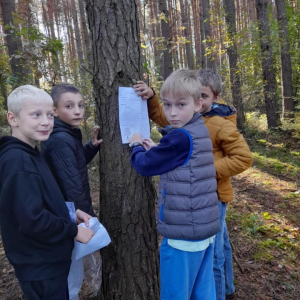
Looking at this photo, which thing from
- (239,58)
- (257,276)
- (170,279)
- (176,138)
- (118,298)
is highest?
(239,58)

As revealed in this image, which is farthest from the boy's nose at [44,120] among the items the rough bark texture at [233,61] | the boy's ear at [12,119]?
the rough bark texture at [233,61]

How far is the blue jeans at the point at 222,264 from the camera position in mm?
2278

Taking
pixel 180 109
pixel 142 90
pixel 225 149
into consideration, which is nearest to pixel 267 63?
pixel 225 149

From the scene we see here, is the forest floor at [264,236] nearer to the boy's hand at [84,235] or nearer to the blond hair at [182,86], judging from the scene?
the boy's hand at [84,235]

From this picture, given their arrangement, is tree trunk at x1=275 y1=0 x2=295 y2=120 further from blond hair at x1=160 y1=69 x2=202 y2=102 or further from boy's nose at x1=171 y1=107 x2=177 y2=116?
boy's nose at x1=171 y1=107 x2=177 y2=116

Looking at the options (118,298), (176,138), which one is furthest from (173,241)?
(118,298)

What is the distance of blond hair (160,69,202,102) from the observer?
1.74 m

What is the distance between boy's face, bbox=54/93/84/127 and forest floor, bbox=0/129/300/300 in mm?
1764

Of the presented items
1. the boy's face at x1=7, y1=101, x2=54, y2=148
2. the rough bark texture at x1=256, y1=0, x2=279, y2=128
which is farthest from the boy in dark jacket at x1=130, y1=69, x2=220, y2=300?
the rough bark texture at x1=256, y1=0, x2=279, y2=128

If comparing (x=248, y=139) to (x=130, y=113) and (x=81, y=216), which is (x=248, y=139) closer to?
(x=130, y=113)

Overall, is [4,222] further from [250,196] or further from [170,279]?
[250,196]

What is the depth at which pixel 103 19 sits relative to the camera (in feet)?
6.64

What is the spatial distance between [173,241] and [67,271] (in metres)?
0.69

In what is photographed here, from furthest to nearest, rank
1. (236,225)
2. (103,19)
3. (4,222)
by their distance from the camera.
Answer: (236,225)
(103,19)
(4,222)
